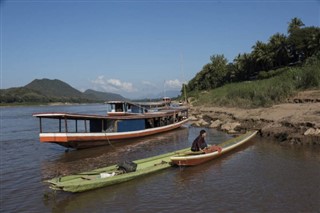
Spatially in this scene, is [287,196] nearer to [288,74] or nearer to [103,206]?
[103,206]

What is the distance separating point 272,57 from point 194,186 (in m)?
61.8

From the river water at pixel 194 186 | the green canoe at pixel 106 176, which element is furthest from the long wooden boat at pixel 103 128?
the green canoe at pixel 106 176

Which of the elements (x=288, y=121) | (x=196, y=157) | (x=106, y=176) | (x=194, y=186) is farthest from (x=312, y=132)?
(x=106, y=176)

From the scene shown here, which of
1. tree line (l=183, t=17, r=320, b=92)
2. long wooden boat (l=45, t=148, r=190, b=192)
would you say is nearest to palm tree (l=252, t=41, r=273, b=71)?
tree line (l=183, t=17, r=320, b=92)

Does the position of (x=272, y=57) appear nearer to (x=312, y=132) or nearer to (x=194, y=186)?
(x=312, y=132)

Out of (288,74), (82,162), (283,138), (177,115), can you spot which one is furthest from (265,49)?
(82,162)

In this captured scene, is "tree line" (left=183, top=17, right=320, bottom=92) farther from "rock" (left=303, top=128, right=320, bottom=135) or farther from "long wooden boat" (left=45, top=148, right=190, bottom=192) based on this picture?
"long wooden boat" (left=45, top=148, right=190, bottom=192)

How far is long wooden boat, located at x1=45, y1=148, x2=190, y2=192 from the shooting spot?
1147cm

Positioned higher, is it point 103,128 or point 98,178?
point 103,128

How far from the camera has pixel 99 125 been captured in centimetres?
2345

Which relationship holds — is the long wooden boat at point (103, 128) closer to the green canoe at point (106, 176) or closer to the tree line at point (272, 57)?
the green canoe at point (106, 176)

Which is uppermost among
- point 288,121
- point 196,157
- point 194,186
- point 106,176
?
point 288,121

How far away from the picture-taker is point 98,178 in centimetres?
1235

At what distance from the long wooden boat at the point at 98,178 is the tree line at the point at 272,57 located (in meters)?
47.2
